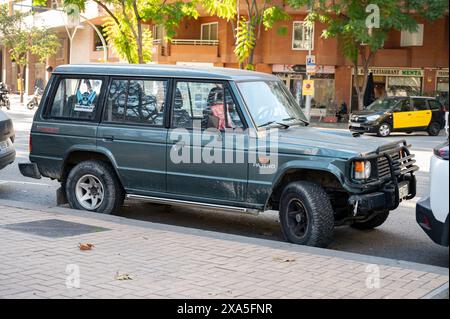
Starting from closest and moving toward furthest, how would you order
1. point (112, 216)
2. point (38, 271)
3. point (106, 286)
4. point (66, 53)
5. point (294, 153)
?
point (106, 286) < point (38, 271) < point (294, 153) < point (112, 216) < point (66, 53)

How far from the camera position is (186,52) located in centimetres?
4116

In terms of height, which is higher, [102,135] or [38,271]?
[102,135]

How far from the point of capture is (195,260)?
239 inches

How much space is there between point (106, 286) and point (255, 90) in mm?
3484

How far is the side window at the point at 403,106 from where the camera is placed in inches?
1093

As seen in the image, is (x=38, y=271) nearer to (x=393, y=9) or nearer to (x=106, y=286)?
(x=106, y=286)

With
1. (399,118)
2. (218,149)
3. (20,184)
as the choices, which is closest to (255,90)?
(218,149)

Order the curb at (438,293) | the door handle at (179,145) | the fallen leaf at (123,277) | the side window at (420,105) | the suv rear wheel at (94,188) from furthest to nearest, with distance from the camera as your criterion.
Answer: the side window at (420,105) < the suv rear wheel at (94,188) < the door handle at (179,145) < the fallen leaf at (123,277) < the curb at (438,293)

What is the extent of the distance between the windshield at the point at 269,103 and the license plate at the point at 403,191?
60.3 inches

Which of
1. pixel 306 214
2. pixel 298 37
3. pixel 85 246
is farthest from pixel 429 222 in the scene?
pixel 298 37

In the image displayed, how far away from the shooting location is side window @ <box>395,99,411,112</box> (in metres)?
27.8

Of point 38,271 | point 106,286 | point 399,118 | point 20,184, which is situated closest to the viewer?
point 106,286

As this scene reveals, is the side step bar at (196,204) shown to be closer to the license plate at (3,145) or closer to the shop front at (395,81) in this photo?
the license plate at (3,145)

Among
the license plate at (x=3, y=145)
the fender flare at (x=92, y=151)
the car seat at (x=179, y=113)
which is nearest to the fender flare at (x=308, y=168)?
the car seat at (x=179, y=113)
